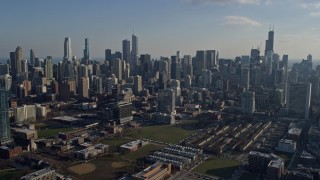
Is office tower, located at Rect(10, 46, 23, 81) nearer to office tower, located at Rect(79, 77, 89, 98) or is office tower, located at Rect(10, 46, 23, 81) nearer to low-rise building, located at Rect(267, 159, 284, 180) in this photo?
office tower, located at Rect(79, 77, 89, 98)

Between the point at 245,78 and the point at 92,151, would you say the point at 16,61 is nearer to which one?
the point at 245,78

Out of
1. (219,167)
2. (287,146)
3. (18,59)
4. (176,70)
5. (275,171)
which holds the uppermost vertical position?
(18,59)

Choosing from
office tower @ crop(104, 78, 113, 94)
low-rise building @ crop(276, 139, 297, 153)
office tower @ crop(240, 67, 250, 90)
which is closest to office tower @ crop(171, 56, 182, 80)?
office tower @ crop(240, 67, 250, 90)

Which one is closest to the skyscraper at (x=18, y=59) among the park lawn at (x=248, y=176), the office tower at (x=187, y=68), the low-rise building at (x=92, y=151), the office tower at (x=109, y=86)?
the office tower at (x=109, y=86)

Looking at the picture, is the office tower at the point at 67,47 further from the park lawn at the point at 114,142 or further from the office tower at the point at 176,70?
the park lawn at the point at 114,142

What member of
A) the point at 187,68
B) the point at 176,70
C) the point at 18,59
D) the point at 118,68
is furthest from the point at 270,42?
the point at 18,59

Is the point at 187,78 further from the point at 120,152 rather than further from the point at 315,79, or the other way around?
the point at 120,152
